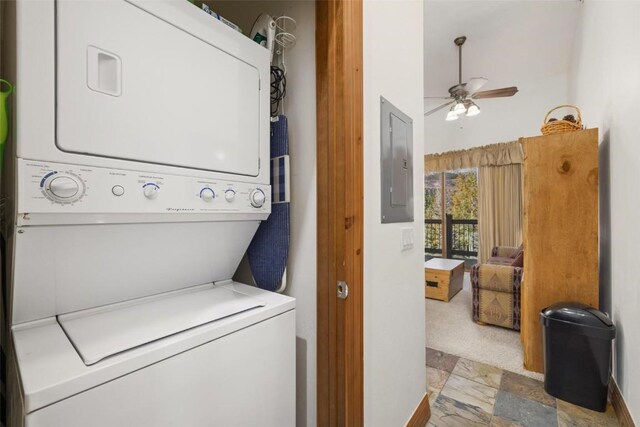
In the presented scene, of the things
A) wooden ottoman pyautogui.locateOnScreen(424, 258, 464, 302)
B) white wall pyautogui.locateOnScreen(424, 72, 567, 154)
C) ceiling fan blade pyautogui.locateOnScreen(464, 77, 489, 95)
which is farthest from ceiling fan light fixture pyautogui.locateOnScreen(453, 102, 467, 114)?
wooden ottoman pyautogui.locateOnScreen(424, 258, 464, 302)

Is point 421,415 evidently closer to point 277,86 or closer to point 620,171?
point 277,86

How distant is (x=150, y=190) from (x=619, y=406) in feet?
8.62

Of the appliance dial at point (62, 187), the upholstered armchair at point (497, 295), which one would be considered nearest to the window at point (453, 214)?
the upholstered armchair at point (497, 295)

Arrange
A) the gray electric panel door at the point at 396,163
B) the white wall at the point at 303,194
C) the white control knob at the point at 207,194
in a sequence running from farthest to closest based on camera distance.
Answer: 1. the gray electric panel door at the point at 396,163
2. the white wall at the point at 303,194
3. the white control knob at the point at 207,194

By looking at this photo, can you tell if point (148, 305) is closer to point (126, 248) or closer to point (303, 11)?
point (126, 248)

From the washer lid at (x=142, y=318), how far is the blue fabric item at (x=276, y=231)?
0.47 ft

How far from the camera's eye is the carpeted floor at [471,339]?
90.9 inches

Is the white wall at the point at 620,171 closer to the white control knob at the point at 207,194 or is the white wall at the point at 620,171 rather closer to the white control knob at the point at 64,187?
the white control knob at the point at 207,194

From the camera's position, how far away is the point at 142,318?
821 mm

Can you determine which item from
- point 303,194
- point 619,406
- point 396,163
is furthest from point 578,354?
point 303,194

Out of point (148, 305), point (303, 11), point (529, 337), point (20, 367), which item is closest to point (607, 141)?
point (529, 337)

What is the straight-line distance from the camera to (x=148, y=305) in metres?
0.93

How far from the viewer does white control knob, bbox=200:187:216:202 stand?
878 millimetres

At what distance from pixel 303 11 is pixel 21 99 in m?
0.93
